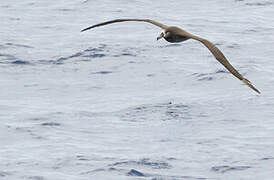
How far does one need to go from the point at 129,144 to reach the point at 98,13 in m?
13.3

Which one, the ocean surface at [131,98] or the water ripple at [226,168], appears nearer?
the water ripple at [226,168]

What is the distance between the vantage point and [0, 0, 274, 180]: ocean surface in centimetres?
1917

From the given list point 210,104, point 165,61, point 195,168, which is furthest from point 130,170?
point 165,61

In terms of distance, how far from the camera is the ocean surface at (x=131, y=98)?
62.9 feet

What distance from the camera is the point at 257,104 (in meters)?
23.1

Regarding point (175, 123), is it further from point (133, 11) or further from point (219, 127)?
point (133, 11)

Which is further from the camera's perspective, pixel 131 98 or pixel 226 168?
pixel 131 98

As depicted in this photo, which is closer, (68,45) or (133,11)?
(68,45)

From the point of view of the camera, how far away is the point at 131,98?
23.4 m

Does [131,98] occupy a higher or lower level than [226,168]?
lower

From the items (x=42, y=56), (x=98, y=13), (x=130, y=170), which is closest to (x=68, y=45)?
(x=42, y=56)

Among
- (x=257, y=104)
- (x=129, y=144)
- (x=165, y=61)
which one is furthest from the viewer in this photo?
(x=165, y=61)

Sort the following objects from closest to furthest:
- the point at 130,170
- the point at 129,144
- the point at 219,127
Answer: the point at 130,170 → the point at 129,144 → the point at 219,127

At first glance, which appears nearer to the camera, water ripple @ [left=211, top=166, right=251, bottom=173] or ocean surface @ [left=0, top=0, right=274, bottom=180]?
water ripple @ [left=211, top=166, right=251, bottom=173]
